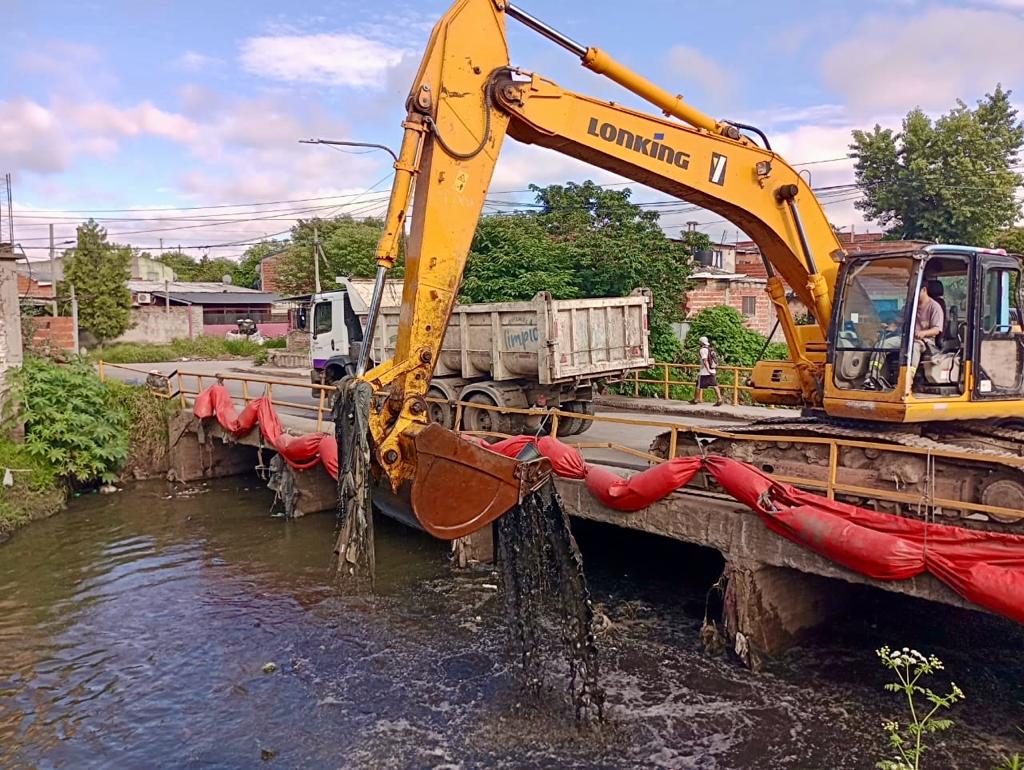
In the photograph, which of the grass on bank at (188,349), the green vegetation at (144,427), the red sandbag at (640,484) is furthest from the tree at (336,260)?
the red sandbag at (640,484)

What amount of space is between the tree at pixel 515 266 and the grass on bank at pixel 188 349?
60.1 ft

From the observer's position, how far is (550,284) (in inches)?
792

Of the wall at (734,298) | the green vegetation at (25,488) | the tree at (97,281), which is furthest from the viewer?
the tree at (97,281)

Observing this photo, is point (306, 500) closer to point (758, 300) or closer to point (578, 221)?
point (578, 221)

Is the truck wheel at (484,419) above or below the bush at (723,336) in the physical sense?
below

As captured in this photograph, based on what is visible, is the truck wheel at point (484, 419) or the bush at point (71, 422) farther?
the bush at point (71, 422)

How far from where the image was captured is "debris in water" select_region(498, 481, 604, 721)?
6.65 metres

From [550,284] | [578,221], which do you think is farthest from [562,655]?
[578,221]

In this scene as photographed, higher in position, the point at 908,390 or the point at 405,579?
the point at 908,390

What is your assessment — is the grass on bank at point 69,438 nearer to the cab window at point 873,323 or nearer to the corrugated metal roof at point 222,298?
the cab window at point 873,323

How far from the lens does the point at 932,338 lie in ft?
24.6

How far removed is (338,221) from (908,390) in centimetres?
5144

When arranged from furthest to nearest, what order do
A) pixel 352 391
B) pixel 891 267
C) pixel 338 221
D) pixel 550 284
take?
1. pixel 338 221
2. pixel 550 284
3. pixel 891 267
4. pixel 352 391

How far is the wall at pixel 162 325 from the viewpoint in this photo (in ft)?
138
